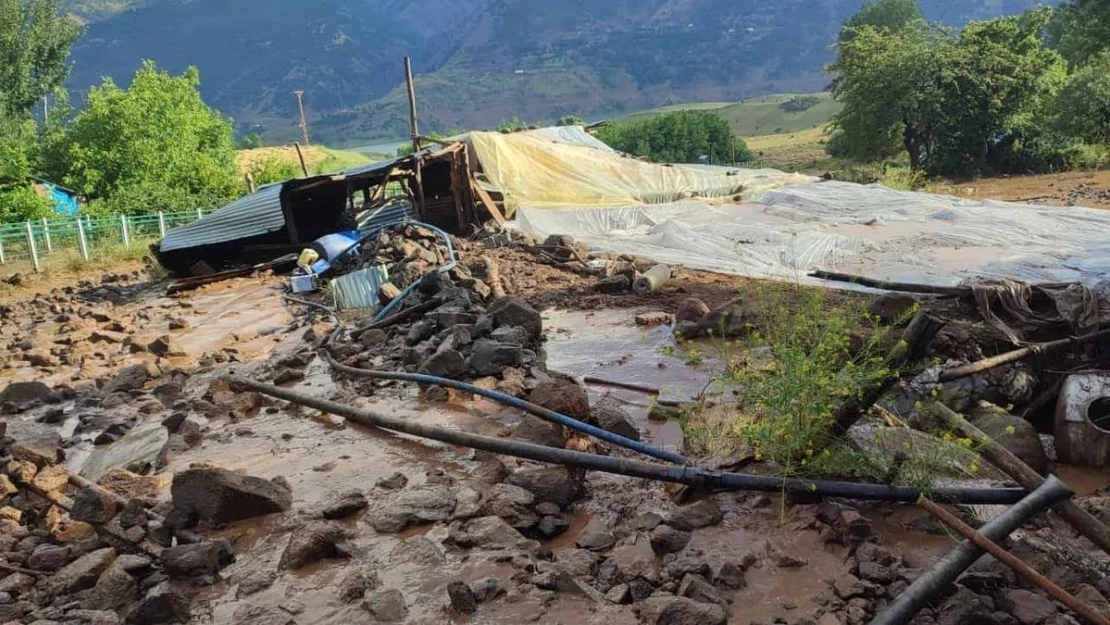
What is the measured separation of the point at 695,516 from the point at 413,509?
5.72ft

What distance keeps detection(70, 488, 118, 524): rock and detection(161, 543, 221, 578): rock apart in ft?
2.68

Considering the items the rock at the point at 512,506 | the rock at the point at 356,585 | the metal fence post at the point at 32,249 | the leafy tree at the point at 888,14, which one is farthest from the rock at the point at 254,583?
the leafy tree at the point at 888,14

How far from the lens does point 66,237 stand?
2005 cm

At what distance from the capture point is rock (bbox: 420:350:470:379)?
7.11 meters

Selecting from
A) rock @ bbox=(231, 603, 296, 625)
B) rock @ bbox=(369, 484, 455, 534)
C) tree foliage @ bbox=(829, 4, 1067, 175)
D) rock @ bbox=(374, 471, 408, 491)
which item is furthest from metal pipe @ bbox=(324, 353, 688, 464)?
tree foliage @ bbox=(829, 4, 1067, 175)

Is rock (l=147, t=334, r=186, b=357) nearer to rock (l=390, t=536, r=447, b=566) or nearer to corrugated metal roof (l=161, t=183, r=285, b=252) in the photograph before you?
rock (l=390, t=536, r=447, b=566)

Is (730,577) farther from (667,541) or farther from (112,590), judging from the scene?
(112,590)

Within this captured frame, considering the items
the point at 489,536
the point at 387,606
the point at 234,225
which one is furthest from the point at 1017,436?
the point at 234,225

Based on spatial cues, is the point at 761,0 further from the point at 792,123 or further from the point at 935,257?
the point at 935,257

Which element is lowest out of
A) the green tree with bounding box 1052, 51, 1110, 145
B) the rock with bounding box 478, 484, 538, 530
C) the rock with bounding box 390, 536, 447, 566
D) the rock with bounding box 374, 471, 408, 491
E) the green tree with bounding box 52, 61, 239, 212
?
the rock with bounding box 390, 536, 447, 566

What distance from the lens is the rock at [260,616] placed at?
3607 millimetres

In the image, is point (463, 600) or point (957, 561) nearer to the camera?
point (957, 561)

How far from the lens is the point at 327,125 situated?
131500 millimetres

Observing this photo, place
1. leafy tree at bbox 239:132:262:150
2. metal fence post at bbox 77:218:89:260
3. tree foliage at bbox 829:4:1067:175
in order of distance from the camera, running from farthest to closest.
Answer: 1. leafy tree at bbox 239:132:262:150
2. tree foliage at bbox 829:4:1067:175
3. metal fence post at bbox 77:218:89:260
